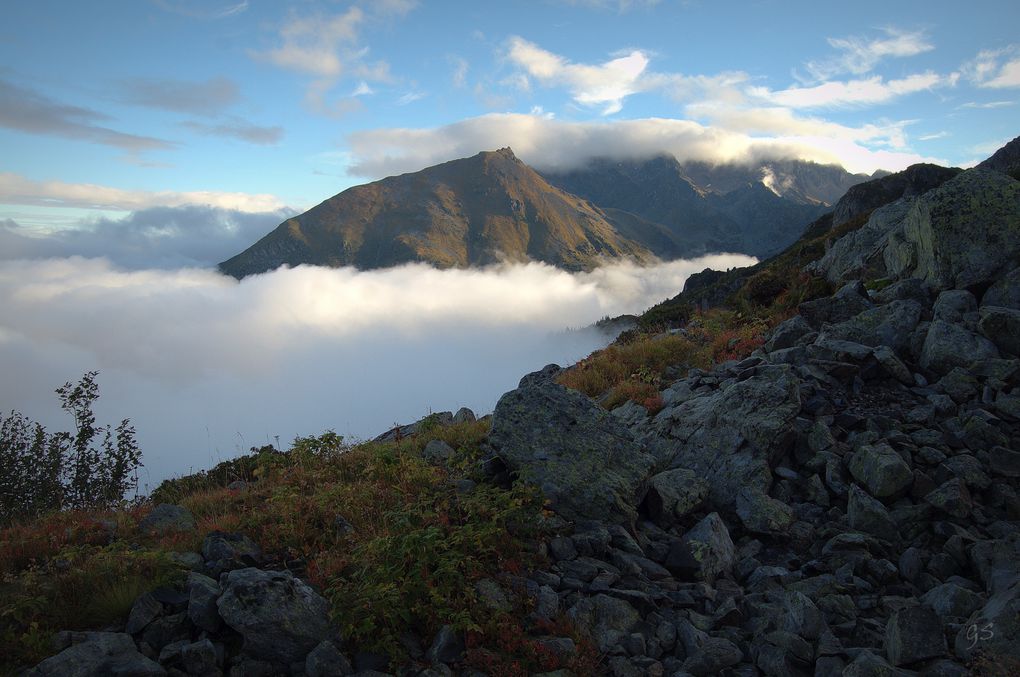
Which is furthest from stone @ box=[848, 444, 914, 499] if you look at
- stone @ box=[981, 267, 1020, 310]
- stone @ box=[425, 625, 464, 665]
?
stone @ box=[425, 625, 464, 665]

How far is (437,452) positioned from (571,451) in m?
3.62

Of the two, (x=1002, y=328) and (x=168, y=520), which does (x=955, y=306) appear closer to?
(x=1002, y=328)

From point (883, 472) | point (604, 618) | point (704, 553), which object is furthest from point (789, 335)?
point (604, 618)

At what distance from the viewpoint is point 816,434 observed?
941cm

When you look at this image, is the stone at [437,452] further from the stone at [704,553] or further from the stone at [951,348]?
the stone at [951,348]

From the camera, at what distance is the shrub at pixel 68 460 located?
15711 millimetres

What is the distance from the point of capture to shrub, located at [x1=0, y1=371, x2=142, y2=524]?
15711 millimetres

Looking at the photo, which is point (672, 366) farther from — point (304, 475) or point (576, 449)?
point (304, 475)

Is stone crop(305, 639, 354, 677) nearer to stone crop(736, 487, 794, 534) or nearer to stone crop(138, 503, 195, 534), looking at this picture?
stone crop(138, 503, 195, 534)

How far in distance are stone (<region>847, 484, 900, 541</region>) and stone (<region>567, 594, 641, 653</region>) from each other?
3944mm

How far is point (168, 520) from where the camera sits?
897cm

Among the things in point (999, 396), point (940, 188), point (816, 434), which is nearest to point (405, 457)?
point (816, 434)

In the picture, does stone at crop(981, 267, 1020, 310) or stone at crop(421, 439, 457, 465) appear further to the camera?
stone at crop(981, 267, 1020, 310)

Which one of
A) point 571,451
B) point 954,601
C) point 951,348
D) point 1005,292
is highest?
point 1005,292
